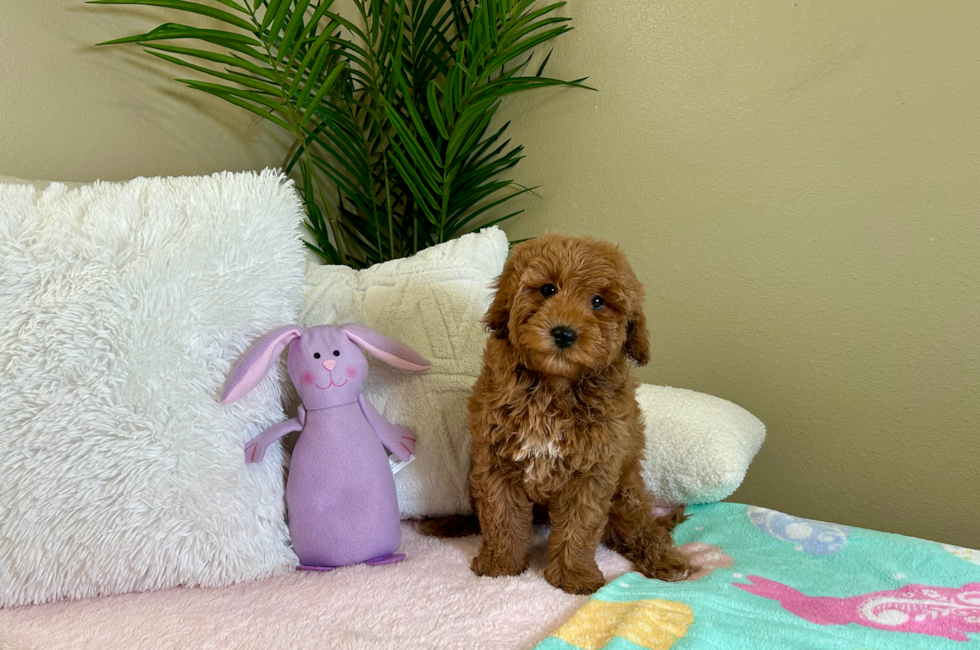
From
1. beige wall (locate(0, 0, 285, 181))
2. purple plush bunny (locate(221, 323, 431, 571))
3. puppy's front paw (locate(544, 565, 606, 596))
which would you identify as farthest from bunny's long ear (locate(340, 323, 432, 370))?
beige wall (locate(0, 0, 285, 181))

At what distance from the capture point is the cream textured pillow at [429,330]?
1.37 m

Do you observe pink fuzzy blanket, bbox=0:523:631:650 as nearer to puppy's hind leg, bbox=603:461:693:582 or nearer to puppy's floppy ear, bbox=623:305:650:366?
puppy's hind leg, bbox=603:461:693:582

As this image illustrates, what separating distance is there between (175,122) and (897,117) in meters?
1.90

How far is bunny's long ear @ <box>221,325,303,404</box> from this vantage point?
3.84 ft

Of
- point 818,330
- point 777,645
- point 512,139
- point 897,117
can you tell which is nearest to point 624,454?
point 777,645

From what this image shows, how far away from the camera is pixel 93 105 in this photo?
1634 millimetres

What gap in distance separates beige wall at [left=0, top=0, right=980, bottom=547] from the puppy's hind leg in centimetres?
62

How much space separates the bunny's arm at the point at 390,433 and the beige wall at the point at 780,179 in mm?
884

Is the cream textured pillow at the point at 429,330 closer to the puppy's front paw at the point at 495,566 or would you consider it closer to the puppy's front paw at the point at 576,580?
the puppy's front paw at the point at 495,566

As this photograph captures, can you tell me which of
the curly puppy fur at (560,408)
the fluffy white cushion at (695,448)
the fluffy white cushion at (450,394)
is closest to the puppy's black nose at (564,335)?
the curly puppy fur at (560,408)

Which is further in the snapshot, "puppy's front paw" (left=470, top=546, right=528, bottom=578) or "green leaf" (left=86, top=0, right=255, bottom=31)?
"green leaf" (left=86, top=0, right=255, bottom=31)

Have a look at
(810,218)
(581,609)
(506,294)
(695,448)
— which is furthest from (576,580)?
(810,218)

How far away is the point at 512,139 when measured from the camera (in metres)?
2.09

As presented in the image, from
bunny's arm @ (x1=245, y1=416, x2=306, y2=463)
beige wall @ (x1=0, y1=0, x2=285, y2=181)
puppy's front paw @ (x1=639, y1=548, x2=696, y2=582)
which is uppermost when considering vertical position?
beige wall @ (x1=0, y1=0, x2=285, y2=181)
